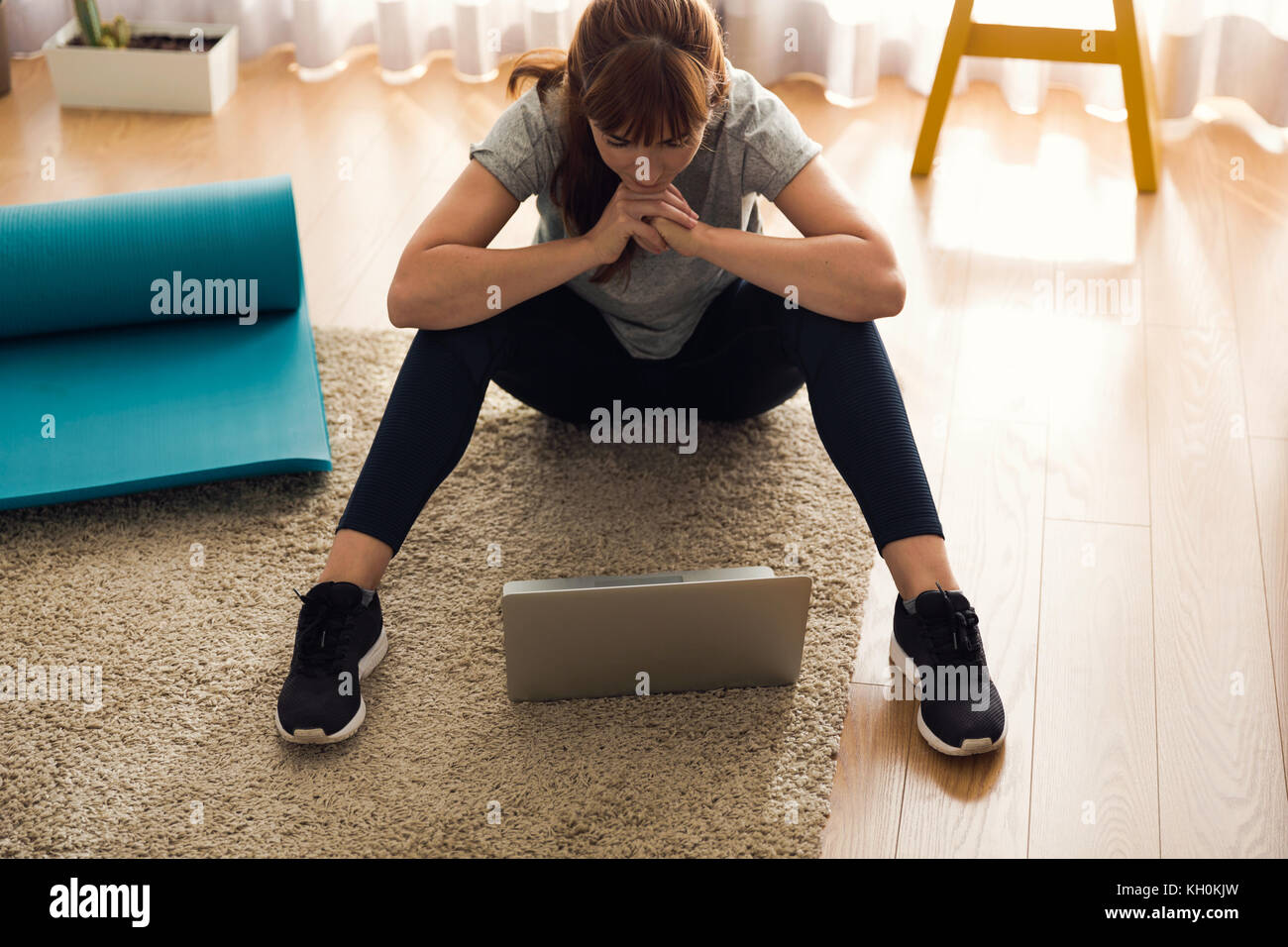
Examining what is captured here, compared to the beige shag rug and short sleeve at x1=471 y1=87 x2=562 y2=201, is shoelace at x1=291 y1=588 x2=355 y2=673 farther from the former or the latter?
short sleeve at x1=471 y1=87 x2=562 y2=201

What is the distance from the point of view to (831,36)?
2723 millimetres

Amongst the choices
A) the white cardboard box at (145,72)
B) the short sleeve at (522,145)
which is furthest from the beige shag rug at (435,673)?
the white cardboard box at (145,72)

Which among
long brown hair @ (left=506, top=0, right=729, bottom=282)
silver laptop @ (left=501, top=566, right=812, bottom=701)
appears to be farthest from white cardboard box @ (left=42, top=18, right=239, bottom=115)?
silver laptop @ (left=501, top=566, right=812, bottom=701)

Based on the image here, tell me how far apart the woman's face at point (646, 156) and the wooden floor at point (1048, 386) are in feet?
1.91

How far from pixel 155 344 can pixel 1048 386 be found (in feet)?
4.29

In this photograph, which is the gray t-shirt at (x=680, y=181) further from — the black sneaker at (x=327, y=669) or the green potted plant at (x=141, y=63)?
the green potted plant at (x=141, y=63)

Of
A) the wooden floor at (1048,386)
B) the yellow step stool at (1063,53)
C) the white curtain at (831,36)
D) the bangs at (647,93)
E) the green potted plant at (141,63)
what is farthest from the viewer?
the green potted plant at (141,63)

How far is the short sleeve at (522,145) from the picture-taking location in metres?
1.42

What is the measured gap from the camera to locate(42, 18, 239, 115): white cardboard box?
270cm

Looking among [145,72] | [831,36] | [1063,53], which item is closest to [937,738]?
[1063,53]

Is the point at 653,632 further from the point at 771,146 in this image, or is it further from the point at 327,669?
the point at 771,146

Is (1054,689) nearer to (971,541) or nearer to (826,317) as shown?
(971,541)

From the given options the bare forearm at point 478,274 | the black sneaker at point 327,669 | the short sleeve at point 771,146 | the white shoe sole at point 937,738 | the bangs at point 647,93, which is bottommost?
the white shoe sole at point 937,738

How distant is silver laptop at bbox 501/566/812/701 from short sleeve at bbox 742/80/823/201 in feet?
1.47
